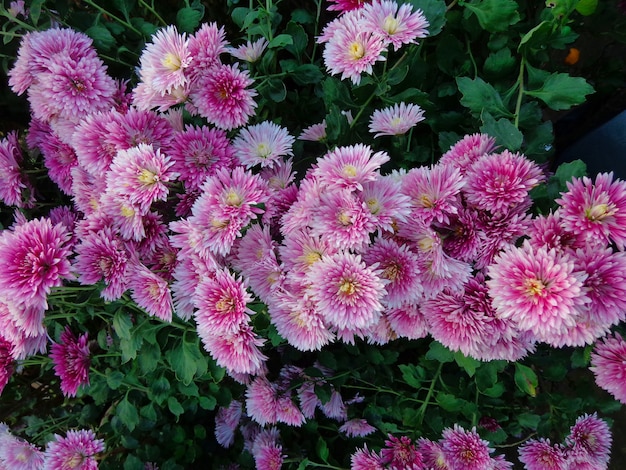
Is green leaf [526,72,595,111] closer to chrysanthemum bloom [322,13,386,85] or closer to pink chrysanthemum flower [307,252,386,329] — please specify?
chrysanthemum bloom [322,13,386,85]

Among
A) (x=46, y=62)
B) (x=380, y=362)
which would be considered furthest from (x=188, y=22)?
(x=380, y=362)

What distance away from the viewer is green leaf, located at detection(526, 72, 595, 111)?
732 millimetres

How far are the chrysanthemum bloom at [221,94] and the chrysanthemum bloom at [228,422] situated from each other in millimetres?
745

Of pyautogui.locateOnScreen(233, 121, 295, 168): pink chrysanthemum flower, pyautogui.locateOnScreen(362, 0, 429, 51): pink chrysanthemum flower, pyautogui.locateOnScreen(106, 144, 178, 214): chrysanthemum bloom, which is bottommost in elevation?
pyautogui.locateOnScreen(106, 144, 178, 214): chrysanthemum bloom

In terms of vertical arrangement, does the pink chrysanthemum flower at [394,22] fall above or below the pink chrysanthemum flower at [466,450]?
above

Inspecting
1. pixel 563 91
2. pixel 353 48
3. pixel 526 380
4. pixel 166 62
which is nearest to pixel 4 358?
pixel 166 62

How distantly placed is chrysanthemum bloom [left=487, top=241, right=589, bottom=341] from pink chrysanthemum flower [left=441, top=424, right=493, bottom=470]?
38 cm

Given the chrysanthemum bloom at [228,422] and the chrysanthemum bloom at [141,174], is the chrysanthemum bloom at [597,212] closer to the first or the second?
the chrysanthemum bloom at [141,174]

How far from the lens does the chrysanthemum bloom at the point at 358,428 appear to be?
109cm

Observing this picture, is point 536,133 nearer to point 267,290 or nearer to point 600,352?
point 600,352

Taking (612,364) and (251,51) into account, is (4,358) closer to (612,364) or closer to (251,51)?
(251,51)

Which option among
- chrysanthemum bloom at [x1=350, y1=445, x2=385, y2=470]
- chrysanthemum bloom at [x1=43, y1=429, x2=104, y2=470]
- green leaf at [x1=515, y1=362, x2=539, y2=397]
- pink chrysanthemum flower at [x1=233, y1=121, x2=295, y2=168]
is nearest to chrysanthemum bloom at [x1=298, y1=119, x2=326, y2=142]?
pink chrysanthemum flower at [x1=233, y1=121, x2=295, y2=168]

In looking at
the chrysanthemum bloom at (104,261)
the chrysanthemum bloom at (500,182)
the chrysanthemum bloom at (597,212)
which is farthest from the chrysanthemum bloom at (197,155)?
the chrysanthemum bloom at (597,212)

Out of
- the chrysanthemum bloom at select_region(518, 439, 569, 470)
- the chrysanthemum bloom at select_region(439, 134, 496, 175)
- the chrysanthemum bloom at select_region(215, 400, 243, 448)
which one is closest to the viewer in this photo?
the chrysanthemum bloom at select_region(439, 134, 496, 175)
